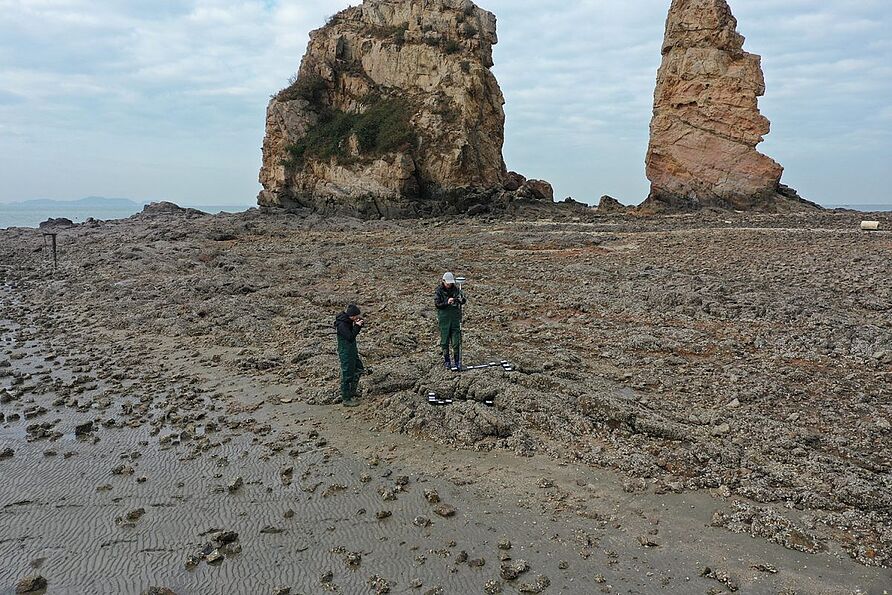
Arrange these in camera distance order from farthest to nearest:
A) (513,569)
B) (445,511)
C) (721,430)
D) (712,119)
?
(712,119), (721,430), (445,511), (513,569)

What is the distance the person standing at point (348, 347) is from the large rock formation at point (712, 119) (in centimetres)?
2757

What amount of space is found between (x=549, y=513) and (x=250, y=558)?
2482mm

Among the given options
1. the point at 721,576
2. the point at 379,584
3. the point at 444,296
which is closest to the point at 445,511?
the point at 379,584

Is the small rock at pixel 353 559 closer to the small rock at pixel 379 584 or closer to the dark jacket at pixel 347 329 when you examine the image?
the small rock at pixel 379 584

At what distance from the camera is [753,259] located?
51.8ft

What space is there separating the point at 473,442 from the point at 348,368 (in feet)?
6.84

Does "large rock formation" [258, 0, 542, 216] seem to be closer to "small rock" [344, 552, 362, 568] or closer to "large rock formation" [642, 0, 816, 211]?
"large rock formation" [642, 0, 816, 211]

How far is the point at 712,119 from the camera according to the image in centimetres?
3158

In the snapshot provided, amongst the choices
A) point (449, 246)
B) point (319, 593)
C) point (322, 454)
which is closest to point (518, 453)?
point (322, 454)

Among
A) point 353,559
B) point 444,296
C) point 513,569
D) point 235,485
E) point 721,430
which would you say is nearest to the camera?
point 513,569

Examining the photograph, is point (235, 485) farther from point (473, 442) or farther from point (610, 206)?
point (610, 206)

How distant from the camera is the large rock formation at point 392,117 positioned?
3525 cm

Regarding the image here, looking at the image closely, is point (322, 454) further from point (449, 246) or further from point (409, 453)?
point (449, 246)

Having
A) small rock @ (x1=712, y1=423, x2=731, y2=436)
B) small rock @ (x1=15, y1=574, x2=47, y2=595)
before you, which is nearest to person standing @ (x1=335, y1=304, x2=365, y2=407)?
small rock @ (x1=15, y1=574, x2=47, y2=595)
